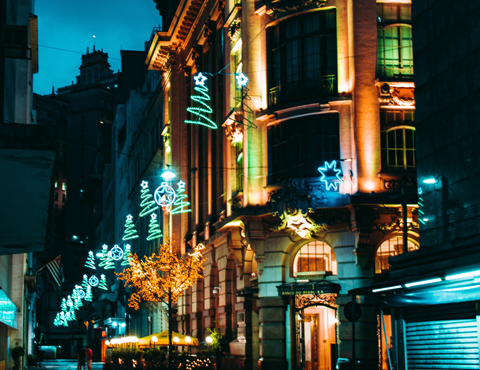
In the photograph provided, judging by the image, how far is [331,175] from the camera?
28828 mm

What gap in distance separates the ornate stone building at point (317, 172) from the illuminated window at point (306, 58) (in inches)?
1.9

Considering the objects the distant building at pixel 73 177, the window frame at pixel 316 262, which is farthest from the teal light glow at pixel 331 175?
the distant building at pixel 73 177

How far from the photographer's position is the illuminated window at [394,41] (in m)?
29.5

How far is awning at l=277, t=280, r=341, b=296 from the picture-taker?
28625 millimetres

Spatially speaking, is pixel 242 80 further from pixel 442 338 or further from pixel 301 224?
pixel 442 338

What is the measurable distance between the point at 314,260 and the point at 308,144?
5.11m

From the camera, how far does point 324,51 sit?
30.3 meters

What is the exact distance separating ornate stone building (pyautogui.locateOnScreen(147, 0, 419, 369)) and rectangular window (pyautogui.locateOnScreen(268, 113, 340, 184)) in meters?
0.04

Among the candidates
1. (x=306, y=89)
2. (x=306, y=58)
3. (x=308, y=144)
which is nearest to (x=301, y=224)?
(x=308, y=144)

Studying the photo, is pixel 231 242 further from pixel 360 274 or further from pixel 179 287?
pixel 360 274

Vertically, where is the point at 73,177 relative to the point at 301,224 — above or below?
above

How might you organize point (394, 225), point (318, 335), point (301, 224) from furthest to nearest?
point (318, 335)
point (301, 224)
point (394, 225)

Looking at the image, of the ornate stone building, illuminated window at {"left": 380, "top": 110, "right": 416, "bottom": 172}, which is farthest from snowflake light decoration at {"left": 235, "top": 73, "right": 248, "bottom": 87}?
illuminated window at {"left": 380, "top": 110, "right": 416, "bottom": 172}

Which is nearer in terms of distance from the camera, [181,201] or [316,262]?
[316,262]
